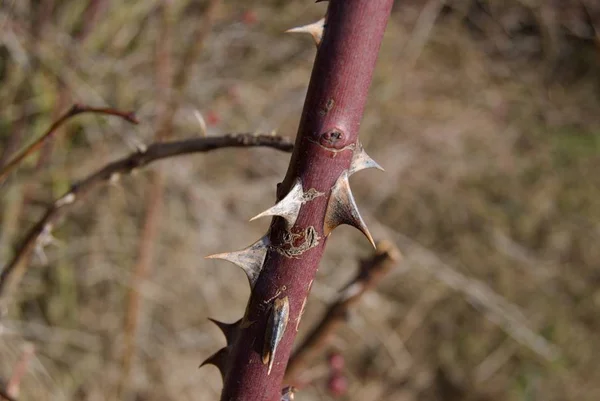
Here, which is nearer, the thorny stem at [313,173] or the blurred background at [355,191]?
the thorny stem at [313,173]

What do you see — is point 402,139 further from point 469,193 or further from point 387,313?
point 387,313

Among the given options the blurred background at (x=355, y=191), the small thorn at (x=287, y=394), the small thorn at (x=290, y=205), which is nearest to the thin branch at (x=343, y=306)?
the small thorn at (x=287, y=394)

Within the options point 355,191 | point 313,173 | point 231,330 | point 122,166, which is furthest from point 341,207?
point 355,191

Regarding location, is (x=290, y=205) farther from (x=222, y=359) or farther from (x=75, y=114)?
(x=75, y=114)

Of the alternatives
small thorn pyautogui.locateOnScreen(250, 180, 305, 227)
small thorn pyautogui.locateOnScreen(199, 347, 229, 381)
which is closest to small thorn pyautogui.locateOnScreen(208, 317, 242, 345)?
small thorn pyautogui.locateOnScreen(199, 347, 229, 381)

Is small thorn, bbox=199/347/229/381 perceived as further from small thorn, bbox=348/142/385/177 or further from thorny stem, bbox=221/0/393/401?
small thorn, bbox=348/142/385/177

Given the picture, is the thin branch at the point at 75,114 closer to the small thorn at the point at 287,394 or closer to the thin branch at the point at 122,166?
the thin branch at the point at 122,166

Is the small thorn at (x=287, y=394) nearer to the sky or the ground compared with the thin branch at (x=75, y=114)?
nearer to the ground
